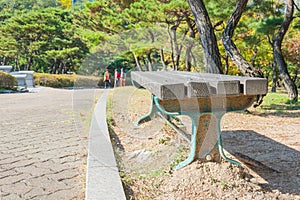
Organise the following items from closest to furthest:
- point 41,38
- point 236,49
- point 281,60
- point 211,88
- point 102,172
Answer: point 211,88 < point 102,172 < point 236,49 < point 281,60 < point 41,38

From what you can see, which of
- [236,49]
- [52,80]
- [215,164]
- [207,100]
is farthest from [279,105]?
[52,80]

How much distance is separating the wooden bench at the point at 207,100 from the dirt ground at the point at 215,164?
0.14m

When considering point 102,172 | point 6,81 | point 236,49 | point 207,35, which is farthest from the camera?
point 6,81

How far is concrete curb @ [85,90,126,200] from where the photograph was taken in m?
1.71

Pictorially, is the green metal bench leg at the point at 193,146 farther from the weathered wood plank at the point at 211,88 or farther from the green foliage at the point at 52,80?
the green foliage at the point at 52,80

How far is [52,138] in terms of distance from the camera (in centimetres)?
344

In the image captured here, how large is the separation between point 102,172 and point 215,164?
0.77 metres

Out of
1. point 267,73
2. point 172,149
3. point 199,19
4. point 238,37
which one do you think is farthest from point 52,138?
point 267,73

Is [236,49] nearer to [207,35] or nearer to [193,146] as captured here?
[207,35]

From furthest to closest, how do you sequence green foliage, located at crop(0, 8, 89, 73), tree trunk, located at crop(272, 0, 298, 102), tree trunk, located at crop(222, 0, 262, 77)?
green foliage, located at crop(0, 8, 89, 73)
tree trunk, located at crop(272, 0, 298, 102)
tree trunk, located at crop(222, 0, 262, 77)

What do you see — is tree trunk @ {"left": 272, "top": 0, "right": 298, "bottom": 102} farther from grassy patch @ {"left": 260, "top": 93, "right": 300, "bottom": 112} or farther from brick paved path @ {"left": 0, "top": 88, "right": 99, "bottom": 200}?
brick paved path @ {"left": 0, "top": 88, "right": 99, "bottom": 200}

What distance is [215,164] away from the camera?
6.82 feet

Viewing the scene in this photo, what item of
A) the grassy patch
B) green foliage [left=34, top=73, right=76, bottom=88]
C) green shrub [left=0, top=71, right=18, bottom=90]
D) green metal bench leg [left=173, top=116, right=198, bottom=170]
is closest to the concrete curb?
green metal bench leg [left=173, top=116, right=198, bottom=170]

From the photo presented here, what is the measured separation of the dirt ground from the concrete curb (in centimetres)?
11
